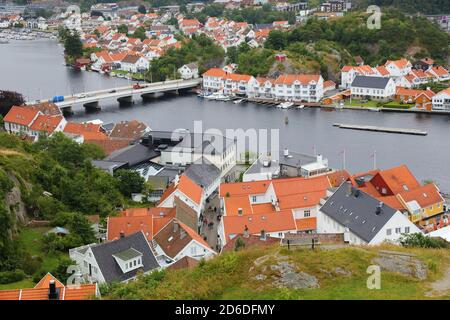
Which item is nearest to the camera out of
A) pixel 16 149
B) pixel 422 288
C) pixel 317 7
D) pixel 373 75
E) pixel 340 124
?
pixel 422 288

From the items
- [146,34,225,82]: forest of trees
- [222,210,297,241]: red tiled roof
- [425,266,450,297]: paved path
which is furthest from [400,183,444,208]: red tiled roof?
[146,34,225,82]: forest of trees

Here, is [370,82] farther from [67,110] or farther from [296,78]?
[67,110]

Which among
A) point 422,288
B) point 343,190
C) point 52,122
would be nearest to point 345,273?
point 422,288

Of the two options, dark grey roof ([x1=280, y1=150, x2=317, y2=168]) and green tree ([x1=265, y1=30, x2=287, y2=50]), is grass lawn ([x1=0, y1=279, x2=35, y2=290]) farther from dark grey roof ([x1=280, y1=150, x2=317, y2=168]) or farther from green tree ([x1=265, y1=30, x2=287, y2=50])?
green tree ([x1=265, y1=30, x2=287, y2=50])

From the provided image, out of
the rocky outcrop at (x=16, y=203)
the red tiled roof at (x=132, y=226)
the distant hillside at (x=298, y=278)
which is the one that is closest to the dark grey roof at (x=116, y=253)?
the red tiled roof at (x=132, y=226)

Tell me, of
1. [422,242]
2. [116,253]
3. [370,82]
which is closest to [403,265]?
[422,242]
